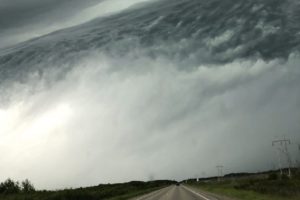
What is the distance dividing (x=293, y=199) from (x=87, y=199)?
3861cm

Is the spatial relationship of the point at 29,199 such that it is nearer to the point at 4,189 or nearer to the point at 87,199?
the point at 87,199

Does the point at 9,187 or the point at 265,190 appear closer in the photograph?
the point at 265,190

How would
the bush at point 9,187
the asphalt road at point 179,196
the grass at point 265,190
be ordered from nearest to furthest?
the grass at point 265,190
the asphalt road at point 179,196
the bush at point 9,187

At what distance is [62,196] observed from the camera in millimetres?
68812

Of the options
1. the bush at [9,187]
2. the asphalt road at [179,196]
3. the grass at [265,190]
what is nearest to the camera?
the grass at [265,190]

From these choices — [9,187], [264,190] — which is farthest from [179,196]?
[9,187]

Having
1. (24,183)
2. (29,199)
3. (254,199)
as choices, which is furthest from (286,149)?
(254,199)

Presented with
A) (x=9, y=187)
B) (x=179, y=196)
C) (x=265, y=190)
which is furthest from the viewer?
(x=9, y=187)

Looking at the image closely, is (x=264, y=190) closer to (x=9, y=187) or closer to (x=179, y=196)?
(x=179, y=196)

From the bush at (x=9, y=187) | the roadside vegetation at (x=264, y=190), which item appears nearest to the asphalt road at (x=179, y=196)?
the roadside vegetation at (x=264, y=190)

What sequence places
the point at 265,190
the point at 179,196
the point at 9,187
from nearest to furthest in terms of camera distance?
the point at 265,190 < the point at 179,196 < the point at 9,187

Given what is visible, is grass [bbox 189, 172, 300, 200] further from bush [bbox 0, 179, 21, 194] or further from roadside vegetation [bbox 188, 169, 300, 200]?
bush [bbox 0, 179, 21, 194]

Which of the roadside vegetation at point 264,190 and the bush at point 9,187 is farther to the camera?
the bush at point 9,187

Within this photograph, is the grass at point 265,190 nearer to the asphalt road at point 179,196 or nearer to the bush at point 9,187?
the asphalt road at point 179,196
